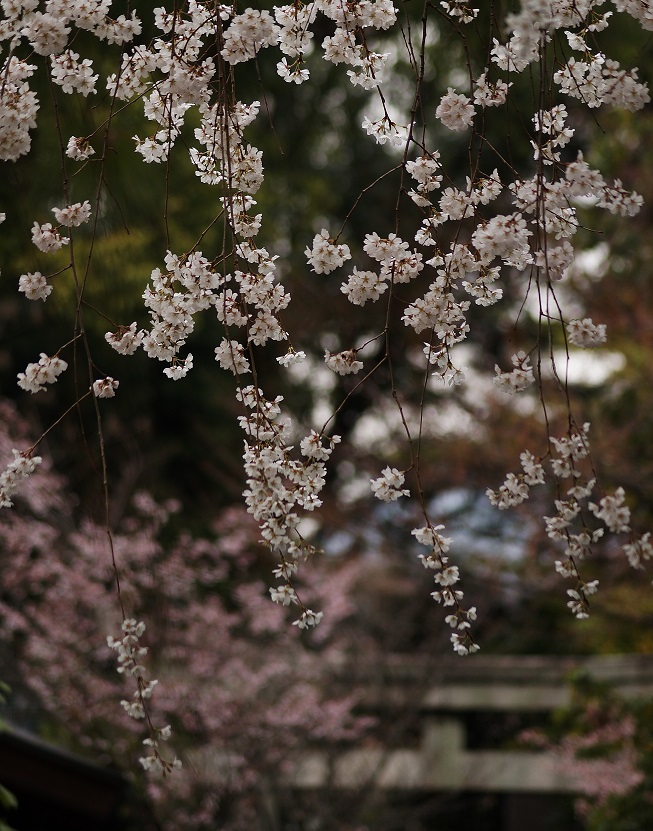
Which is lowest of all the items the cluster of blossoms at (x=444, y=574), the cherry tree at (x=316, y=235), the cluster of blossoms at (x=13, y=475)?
the cluster of blossoms at (x=13, y=475)

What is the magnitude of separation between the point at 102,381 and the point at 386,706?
5.30m

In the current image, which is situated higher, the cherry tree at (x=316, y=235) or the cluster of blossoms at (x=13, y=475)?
the cherry tree at (x=316, y=235)

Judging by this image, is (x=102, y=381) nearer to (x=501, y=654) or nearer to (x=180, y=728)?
(x=180, y=728)

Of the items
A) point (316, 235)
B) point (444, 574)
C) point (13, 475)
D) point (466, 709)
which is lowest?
point (13, 475)

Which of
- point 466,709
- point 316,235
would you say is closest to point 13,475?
point 316,235

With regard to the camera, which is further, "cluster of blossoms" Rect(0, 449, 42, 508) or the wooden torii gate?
the wooden torii gate

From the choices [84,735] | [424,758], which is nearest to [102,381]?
[84,735]

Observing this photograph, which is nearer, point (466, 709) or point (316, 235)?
point (316, 235)

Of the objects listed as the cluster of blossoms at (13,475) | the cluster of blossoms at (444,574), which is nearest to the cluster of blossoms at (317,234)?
the cluster of blossoms at (444,574)

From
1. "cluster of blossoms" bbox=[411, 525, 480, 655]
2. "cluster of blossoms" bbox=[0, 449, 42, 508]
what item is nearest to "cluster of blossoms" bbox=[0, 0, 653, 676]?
"cluster of blossoms" bbox=[411, 525, 480, 655]

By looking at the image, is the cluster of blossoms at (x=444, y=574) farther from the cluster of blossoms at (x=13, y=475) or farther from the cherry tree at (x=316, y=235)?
the cluster of blossoms at (x=13, y=475)

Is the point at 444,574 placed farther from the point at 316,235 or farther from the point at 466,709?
the point at 466,709

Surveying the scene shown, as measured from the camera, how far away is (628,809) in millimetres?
5020

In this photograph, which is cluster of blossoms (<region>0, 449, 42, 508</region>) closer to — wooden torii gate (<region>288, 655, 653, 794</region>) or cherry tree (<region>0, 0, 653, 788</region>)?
cherry tree (<region>0, 0, 653, 788</region>)
